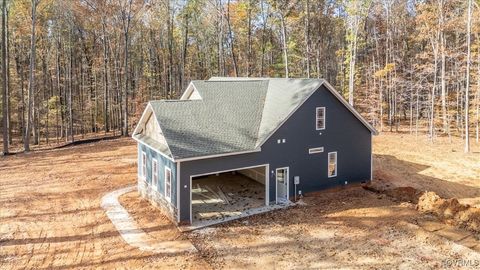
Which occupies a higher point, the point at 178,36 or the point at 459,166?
the point at 178,36

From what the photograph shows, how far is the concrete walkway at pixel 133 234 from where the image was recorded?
36.3 feet

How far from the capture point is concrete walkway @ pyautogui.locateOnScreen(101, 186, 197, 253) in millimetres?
11062

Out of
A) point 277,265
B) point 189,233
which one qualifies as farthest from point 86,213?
point 277,265

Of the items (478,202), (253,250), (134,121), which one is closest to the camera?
(253,250)

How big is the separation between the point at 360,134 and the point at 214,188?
744cm

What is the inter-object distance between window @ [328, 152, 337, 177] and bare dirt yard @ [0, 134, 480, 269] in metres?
0.91

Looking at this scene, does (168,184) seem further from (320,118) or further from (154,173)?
(320,118)

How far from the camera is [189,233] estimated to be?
1216cm

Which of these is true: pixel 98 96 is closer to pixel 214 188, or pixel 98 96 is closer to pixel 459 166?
pixel 214 188

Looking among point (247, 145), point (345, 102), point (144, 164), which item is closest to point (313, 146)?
point (345, 102)

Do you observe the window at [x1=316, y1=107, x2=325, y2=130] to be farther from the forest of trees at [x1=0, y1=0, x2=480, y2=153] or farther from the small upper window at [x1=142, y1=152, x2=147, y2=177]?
the forest of trees at [x1=0, y1=0, x2=480, y2=153]

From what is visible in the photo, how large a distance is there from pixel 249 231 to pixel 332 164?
20.7ft

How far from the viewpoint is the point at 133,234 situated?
1214 cm

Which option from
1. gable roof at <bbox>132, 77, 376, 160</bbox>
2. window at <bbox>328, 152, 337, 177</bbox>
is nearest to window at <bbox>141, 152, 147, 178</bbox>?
gable roof at <bbox>132, 77, 376, 160</bbox>
